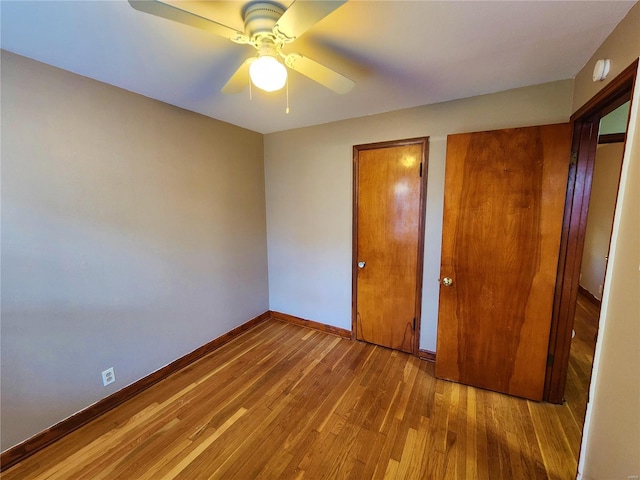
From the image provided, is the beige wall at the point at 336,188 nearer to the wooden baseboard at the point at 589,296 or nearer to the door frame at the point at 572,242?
the door frame at the point at 572,242

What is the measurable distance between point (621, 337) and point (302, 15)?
70.4 inches

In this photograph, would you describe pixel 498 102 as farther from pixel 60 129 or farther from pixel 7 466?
pixel 7 466

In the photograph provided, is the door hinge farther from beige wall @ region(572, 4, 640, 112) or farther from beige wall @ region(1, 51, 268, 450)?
beige wall @ region(1, 51, 268, 450)

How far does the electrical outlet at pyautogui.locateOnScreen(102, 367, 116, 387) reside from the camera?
6.10 feet

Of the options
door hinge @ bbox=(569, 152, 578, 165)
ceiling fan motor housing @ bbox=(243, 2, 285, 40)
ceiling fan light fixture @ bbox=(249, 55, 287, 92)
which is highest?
ceiling fan motor housing @ bbox=(243, 2, 285, 40)

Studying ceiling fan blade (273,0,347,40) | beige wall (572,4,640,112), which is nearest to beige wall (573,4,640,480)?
beige wall (572,4,640,112)

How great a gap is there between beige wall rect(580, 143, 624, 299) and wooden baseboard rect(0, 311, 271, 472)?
4691mm

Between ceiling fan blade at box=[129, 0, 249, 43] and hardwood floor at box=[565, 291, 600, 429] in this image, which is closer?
ceiling fan blade at box=[129, 0, 249, 43]

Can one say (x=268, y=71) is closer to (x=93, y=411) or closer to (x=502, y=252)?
(x=502, y=252)

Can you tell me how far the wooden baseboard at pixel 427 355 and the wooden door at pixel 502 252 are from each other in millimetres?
280

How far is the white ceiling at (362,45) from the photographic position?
3.71ft

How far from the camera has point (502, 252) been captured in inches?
74.1

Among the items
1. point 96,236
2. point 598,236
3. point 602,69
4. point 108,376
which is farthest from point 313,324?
point 598,236

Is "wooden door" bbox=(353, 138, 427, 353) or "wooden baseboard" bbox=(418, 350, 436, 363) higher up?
"wooden door" bbox=(353, 138, 427, 353)
